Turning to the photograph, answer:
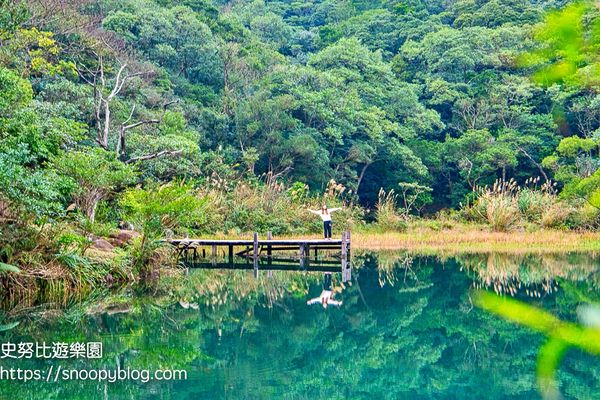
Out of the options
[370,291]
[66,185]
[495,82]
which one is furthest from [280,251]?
[495,82]

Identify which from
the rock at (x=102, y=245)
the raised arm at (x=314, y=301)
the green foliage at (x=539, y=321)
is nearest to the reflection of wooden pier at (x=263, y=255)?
the rock at (x=102, y=245)

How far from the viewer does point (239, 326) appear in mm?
7645

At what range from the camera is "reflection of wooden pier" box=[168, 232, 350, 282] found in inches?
520

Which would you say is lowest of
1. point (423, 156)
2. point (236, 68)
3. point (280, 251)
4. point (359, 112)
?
point (280, 251)

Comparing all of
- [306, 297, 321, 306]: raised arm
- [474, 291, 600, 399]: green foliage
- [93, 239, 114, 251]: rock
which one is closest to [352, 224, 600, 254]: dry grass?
[306, 297, 321, 306]: raised arm

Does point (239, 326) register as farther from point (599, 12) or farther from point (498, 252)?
point (498, 252)

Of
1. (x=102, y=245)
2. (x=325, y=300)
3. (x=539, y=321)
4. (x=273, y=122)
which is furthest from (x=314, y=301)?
(x=273, y=122)

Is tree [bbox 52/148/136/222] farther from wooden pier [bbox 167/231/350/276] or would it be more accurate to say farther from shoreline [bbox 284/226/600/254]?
shoreline [bbox 284/226/600/254]

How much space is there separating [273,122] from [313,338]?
46.7 feet

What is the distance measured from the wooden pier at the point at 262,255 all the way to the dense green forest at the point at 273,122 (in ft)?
2.18

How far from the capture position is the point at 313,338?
7.14 metres

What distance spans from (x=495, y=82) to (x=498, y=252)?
12.3 meters

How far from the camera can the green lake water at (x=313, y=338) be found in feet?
16.3

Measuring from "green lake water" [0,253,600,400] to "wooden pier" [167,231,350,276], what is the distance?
1626 mm
